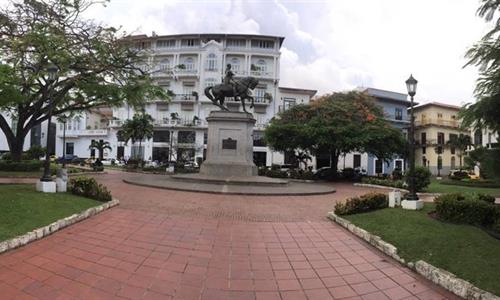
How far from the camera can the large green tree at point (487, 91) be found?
532cm

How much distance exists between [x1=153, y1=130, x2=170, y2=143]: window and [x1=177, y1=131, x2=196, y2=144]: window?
198 cm

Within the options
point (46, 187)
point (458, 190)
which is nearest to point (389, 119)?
point (458, 190)

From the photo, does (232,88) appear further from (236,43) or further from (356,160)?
(356,160)

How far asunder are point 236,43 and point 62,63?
36.3m

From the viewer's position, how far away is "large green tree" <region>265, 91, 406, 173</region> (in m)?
25.8

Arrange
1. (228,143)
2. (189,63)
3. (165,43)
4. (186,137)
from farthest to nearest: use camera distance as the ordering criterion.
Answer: (165,43), (189,63), (186,137), (228,143)

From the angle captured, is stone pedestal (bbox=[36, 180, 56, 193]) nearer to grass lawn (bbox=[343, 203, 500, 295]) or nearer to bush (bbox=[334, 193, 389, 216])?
bush (bbox=[334, 193, 389, 216])

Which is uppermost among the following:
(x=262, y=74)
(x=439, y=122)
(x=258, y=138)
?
(x=262, y=74)

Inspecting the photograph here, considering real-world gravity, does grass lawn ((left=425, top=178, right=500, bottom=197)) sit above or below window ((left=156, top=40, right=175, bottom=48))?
below

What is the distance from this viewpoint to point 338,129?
1009 inches

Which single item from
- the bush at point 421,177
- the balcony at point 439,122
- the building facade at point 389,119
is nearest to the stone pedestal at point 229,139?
the bush at point 421,177

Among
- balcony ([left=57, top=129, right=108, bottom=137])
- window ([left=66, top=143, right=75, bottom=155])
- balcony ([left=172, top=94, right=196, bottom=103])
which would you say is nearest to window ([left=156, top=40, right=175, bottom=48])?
balcony ([left=172, top=94, right=196, bottom=103])

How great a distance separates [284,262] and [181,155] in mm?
39606

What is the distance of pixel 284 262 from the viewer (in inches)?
229
